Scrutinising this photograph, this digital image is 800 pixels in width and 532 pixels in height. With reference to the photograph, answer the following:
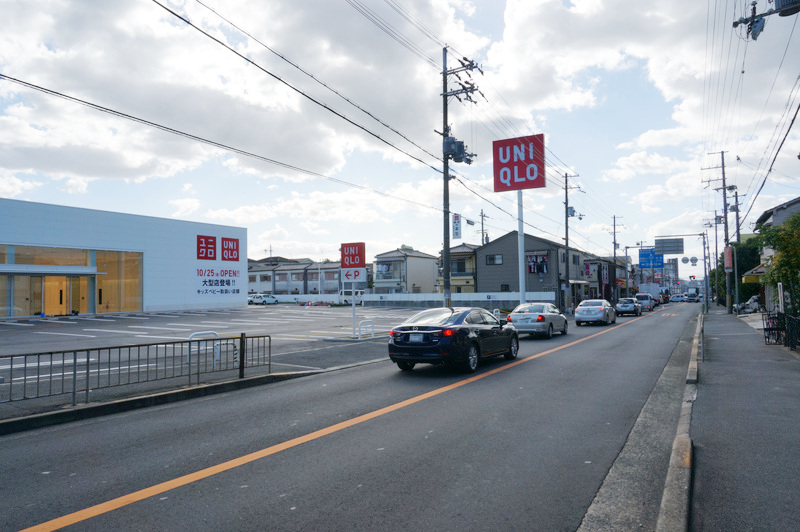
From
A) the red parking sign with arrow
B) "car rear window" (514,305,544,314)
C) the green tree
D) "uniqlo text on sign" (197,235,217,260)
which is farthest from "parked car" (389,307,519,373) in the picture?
"uniqlo text on sign" (197,235,217,260)

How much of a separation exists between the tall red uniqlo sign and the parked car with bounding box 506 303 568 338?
11.7 meters

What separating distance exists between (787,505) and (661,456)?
1492 mm

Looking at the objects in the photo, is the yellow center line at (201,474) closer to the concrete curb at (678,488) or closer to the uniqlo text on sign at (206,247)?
the concrete curb at (678,488)

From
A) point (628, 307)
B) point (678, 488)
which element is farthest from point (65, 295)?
point (628, 307)

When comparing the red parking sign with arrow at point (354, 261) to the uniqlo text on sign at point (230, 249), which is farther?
the uniqlo text on sign at point (230, 249)

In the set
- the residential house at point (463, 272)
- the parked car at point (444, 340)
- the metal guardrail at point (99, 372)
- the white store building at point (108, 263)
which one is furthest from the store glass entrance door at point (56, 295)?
the residential house at point (463, 272)

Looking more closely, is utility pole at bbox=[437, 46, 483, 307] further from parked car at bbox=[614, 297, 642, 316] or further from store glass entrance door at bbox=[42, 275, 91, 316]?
store glass entrance door at bbox=[42, 275, 91, 316]

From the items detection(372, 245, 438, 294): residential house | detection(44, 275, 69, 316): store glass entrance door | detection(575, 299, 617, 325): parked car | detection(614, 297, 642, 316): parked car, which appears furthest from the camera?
detection(372, 245, 438, 294): residential house

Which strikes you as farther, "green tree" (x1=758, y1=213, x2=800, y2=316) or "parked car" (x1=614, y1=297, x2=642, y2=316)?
"parked car" (x1=614, y1=297, x2=642, y2=316)

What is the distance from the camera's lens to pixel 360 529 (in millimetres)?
3773

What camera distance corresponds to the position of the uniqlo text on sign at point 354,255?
20297 mm

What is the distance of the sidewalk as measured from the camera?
4031mm

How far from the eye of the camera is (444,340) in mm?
10898

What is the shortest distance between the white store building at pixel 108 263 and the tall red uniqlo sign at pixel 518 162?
92.8 feet
